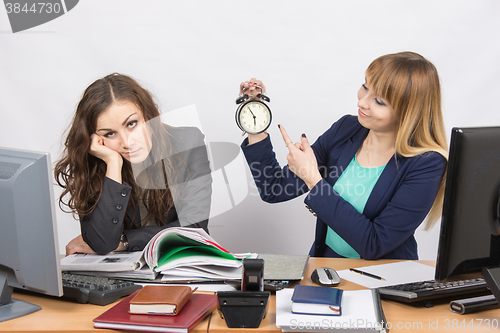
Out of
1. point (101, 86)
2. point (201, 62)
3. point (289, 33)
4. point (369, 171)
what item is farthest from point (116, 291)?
point (289, 33)

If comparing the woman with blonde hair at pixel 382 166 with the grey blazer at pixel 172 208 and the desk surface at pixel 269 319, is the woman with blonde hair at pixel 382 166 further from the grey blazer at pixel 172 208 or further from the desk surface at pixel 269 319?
the desk surface at pixel 269 319

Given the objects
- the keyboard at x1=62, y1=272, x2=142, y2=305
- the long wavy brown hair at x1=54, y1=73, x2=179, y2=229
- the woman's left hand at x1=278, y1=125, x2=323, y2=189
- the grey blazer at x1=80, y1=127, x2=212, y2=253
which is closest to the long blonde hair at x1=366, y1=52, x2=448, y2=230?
the woman's left hand at x1=278, y1=125, x2=323, y2=189

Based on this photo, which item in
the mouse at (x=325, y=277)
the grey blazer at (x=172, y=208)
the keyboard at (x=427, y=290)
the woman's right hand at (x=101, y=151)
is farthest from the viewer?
the woman's right hand at (x=101, y=151)

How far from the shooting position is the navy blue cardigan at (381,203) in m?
1.70

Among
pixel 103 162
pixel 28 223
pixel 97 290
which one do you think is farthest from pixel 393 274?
pixel 103 162

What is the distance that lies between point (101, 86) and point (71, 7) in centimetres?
149

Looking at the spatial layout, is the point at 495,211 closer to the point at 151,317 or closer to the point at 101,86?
the point at 151,317

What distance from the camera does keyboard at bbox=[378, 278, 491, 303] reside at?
3.92ft

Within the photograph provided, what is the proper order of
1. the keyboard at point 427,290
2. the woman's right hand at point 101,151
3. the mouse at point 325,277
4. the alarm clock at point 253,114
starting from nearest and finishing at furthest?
the keyboard at point 427,290 < the mouse at point 325,277 < the woman's right hand at point 101,151 < the alarm clock at point 253,114

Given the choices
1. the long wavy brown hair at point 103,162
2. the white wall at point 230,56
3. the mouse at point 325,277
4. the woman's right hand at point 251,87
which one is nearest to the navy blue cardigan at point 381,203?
the woman's right hand at point 251,87

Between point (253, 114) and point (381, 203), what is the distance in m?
0.73

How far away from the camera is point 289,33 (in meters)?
3.04

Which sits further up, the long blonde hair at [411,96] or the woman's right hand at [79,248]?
the long blonde hair at [411,96]

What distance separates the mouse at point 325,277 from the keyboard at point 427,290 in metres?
0.15
